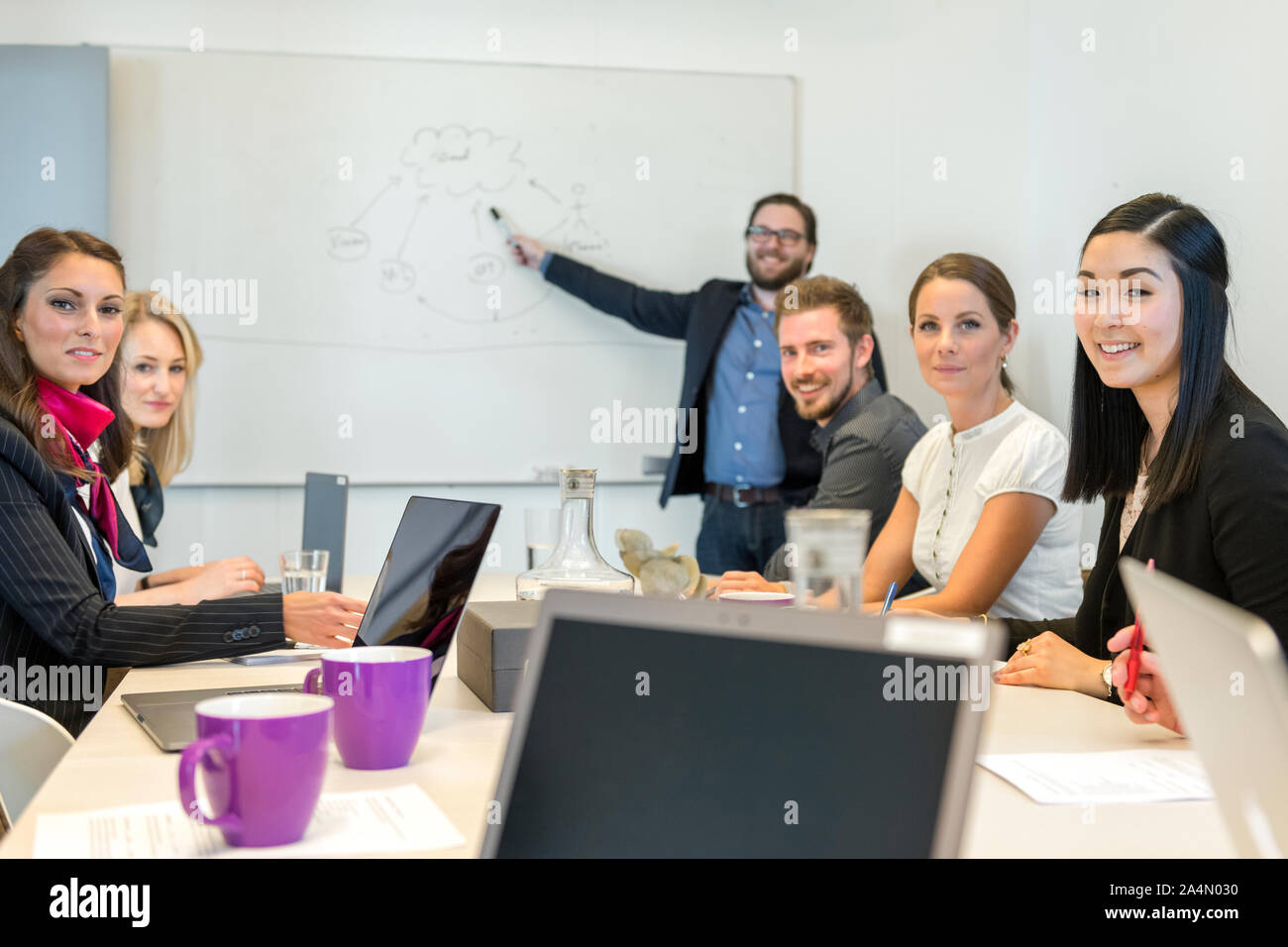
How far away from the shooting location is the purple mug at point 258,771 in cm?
76

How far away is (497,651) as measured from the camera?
48.6 inches

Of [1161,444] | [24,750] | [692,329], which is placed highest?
[692,329]

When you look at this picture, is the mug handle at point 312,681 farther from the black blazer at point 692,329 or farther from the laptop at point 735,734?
the black blazer at point 692,329

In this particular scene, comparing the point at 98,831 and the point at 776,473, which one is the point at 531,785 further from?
the point at 776,473

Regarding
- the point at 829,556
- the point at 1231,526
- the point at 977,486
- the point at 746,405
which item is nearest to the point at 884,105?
the point at 746,405

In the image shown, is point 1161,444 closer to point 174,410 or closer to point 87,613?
point 87,613

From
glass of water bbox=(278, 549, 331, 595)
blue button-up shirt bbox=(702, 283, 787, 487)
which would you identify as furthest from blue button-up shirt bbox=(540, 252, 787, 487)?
glass of water bbox=(278, 549, 331, 595)

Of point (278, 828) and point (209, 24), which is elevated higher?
point (209, 24)

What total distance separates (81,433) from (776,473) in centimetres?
210

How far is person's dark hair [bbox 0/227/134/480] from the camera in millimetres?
1737

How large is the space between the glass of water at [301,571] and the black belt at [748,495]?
1.84 m

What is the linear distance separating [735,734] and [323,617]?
3.13 feet
